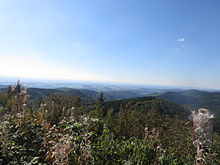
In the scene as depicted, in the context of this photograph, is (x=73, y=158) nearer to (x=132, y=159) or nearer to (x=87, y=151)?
(x=87, y=151)

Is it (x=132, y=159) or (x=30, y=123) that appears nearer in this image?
(x=132, y=159)

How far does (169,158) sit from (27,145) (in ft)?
8.23

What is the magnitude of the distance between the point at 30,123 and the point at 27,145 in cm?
53

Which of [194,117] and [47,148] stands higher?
[194,117]

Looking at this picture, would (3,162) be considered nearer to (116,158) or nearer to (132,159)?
(116,158)

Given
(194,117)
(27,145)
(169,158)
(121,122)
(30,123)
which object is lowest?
(121,122)

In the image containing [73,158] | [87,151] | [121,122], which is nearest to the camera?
[87,151]

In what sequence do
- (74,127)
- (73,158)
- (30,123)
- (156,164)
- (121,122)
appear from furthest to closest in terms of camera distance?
1. (121,122)
2. (30,123)
3. (74,127)
4. (156,164)
5. (73,158)

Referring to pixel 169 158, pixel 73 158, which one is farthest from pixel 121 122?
pixel 73 158

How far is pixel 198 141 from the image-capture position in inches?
85.8

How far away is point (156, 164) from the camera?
2.75 metres

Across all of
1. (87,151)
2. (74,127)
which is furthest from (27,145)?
(87,151)

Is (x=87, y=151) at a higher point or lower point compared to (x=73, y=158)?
higher

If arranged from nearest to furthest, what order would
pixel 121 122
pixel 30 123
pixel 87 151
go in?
1. pixel 87 151
2. pixel 30 123
3. pixel 121 122
